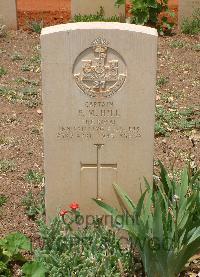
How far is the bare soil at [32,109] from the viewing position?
500 centimetres

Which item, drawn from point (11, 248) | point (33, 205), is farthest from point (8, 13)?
point (11, 248)

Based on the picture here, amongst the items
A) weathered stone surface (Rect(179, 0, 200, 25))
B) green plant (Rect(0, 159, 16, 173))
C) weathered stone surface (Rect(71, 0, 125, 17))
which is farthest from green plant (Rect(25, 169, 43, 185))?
weathered stone surface (Rect(179, 0, 200, 25))

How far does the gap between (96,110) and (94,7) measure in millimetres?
5920

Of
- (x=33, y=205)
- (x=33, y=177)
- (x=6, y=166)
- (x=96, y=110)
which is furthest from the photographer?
(x=6, y=166)

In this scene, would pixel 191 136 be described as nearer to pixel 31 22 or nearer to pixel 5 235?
pixel 5 235

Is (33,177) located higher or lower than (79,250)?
higher

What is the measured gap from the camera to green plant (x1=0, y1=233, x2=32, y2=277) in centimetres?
403

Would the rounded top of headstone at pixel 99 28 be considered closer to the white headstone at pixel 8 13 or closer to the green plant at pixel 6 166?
the green plant at pixel 6 166

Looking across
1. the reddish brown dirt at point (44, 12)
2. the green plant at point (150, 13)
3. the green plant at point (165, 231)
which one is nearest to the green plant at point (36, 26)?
the reddish brown dirt at point (44, 12)

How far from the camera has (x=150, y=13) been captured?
9.40 m

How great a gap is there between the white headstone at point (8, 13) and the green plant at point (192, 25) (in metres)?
2.57

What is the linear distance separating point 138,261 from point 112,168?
65 centimetres

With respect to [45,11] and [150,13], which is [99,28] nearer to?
[150,13]

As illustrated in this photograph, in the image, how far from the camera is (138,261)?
4176 mm
